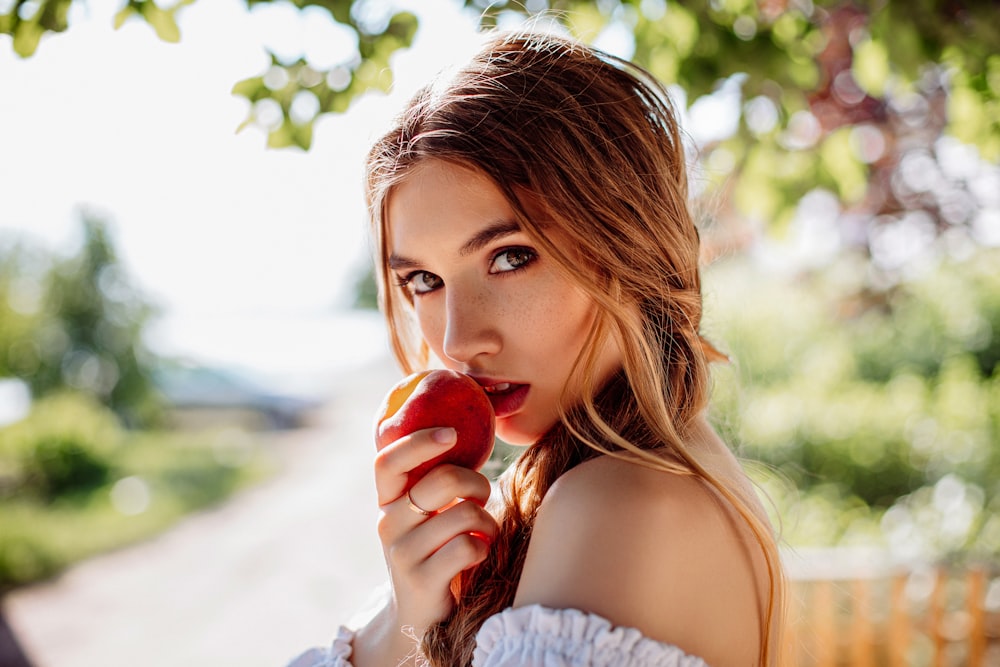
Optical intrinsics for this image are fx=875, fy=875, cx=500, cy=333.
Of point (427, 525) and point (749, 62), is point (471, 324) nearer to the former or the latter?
point (427, 525)

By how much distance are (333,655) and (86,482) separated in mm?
10839

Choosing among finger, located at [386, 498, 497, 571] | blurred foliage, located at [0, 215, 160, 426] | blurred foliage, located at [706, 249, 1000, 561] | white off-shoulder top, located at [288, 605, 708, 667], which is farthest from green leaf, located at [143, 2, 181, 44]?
blurred foliage, located at [0, 215, 160, 426]

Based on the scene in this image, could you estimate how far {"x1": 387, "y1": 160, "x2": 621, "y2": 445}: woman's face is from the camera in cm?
124

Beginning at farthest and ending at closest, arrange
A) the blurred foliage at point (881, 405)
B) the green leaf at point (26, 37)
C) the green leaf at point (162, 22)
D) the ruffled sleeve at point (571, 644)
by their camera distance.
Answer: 1. the blurred foliage at point (881, 405)
2. the green leaf at point (162, 22)
3. the green leaf at point (26, 37)
4. the ruffled sleeve at point (571, 644)

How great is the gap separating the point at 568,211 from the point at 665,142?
0.28 metres

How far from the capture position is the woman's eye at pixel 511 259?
49.5 inches

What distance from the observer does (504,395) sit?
4.35 ft

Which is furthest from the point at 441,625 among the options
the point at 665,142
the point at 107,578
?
the point at 107,578

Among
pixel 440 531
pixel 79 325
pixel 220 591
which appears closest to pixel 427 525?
pixel 440 531

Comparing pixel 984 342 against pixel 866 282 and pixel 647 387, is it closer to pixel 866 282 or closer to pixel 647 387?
pixel 866 282

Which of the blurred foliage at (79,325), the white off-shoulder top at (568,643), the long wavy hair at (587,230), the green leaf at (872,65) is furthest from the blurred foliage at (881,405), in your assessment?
the blurred foliage at (79,325)

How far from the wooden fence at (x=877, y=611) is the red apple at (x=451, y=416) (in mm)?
2509

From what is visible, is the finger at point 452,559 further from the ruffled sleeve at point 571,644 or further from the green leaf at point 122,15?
the green leaf at point 122,15

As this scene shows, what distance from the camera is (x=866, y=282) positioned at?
8.90m
